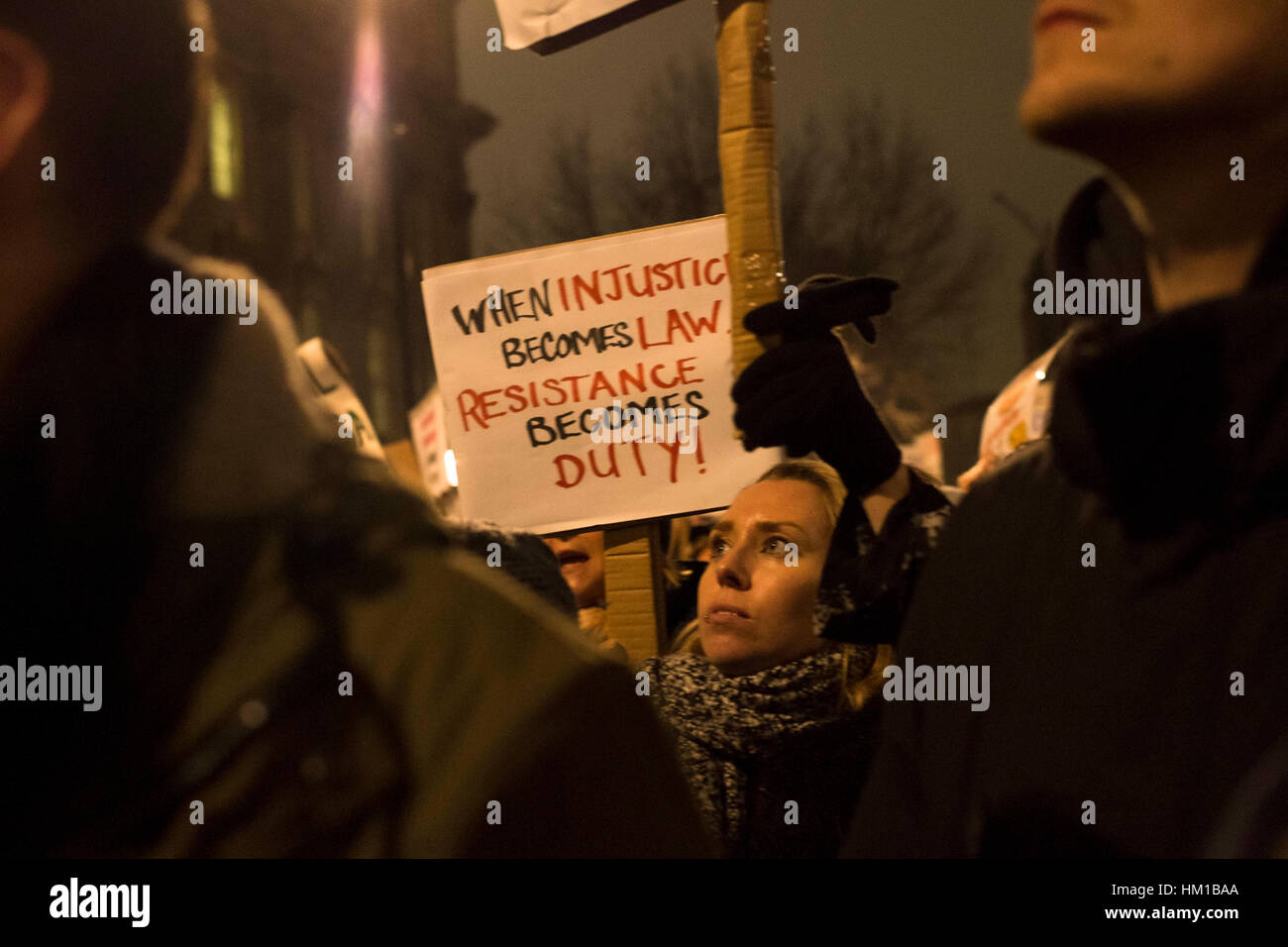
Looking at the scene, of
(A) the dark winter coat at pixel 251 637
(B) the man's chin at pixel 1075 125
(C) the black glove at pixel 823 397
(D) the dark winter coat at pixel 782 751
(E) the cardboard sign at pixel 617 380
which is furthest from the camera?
(E) the cardboard sign at pixel 617 380

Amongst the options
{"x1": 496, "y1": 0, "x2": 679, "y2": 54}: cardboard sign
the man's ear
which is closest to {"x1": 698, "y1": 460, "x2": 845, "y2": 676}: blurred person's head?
{"x1": 496, "y1": 0, "x2": 679, "y2": 54}: cardboard sign

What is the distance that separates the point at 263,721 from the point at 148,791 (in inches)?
4.2

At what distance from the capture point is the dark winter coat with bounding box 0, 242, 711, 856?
85 cm

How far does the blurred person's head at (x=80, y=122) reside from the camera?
0.87m

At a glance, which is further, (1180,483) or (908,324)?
(908,324)

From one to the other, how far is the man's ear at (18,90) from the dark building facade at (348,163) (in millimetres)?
163

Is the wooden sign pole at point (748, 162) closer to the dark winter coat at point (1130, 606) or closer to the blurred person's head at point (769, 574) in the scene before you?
the blurred person's head at point (769, 574)

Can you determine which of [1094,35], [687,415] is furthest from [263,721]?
[687,415]

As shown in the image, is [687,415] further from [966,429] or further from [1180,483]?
[1180,483]

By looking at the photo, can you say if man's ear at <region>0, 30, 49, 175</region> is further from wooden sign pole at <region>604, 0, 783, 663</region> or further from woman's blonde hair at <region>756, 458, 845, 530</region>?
woman's blonde hair at <region>756, 458, 845, 530</region>

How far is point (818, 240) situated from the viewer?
76.8 inches

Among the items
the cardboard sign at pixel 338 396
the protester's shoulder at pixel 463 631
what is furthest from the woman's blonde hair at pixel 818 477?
the protester's shoulder at pixel 463 631

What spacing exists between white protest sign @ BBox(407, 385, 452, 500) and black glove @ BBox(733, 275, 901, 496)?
1.49 meters
